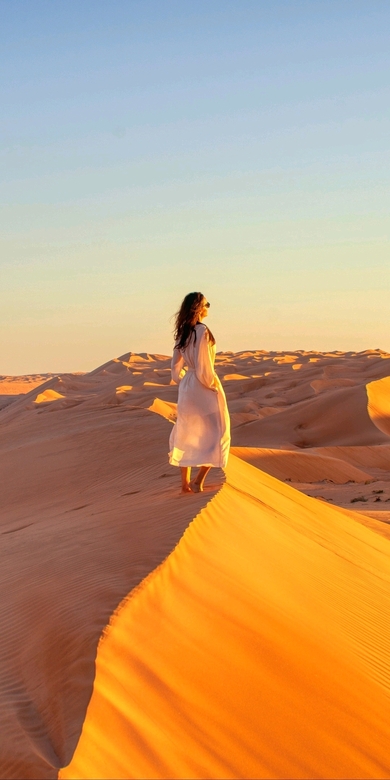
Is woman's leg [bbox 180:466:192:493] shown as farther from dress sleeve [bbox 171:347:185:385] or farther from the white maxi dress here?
dress sleeve [bbox 171:347:185:385]

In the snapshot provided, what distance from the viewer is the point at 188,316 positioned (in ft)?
25.4

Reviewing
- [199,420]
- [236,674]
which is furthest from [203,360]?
[236,674]

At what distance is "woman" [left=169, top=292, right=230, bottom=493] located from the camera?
305 inches

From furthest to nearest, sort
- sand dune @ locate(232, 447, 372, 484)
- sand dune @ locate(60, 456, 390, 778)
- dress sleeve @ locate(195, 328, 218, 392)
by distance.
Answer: sand dune @ locate(232, 447, 372, 484) → dress sleeve @ locate(195, 328, 218, 392) → sand dune @ locate(60, 456, 390, 778)

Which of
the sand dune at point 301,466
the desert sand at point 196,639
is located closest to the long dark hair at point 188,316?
the desert sand at point 196,639

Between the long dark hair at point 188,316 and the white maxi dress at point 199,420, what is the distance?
44 millimetres

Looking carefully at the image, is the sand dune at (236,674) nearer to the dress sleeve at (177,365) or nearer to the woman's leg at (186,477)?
the woman's leg at (186,477)

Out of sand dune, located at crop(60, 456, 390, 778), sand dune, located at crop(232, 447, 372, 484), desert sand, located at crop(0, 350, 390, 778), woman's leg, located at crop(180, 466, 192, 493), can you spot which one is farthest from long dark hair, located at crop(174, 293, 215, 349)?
sand dune, located at crop(232, 447, 372, 484)

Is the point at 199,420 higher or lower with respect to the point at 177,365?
lower

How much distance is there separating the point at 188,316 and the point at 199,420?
914mm

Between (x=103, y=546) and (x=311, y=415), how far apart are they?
20067mm

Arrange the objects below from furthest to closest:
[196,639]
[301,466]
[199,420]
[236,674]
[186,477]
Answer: [301,466]
[186,477]
[199,420]
[196,639]
[236,674]

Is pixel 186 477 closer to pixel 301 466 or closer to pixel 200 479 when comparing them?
pixel 200 479

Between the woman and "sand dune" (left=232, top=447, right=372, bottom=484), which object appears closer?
the woman
